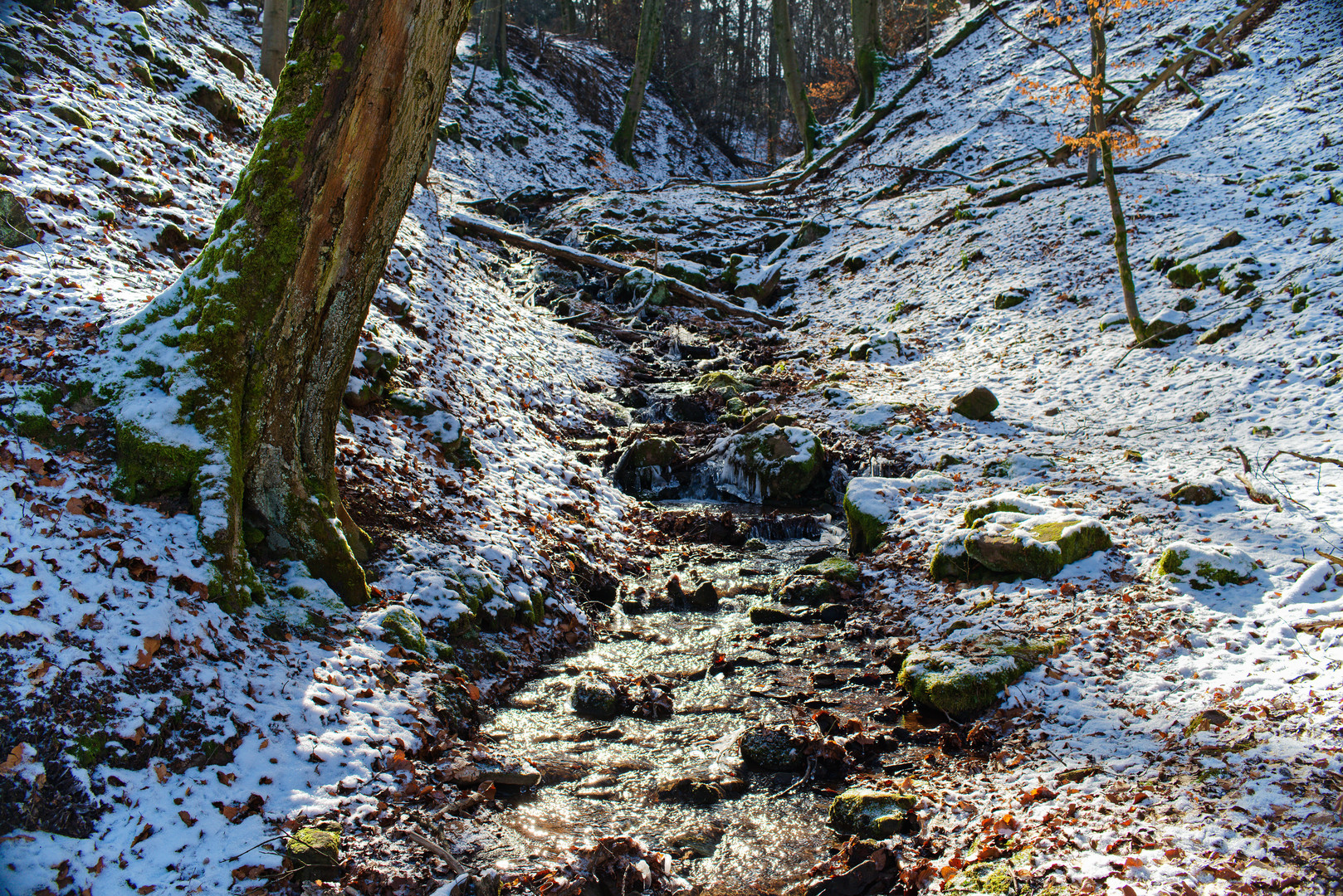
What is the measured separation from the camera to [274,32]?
1091cm

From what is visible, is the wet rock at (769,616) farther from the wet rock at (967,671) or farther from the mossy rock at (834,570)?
the wet rock at (967,671)

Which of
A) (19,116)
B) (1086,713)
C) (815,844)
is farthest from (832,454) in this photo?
(19,116)

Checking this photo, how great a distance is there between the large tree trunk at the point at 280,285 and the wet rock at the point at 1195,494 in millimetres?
7065

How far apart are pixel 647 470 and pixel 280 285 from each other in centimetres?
588

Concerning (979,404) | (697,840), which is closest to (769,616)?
(697,840)

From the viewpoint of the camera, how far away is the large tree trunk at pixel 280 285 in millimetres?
3986

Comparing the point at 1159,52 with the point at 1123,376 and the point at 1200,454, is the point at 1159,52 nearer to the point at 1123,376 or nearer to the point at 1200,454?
the point at 1123,376

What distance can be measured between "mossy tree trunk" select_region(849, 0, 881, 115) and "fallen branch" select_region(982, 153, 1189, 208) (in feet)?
33.0

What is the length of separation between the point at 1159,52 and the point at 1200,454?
48.5ft

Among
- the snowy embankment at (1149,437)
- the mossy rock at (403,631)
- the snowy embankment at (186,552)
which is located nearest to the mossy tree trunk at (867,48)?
the snowy embankment at (1149,437)

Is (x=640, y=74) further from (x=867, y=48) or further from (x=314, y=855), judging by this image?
(x=314, y=855)

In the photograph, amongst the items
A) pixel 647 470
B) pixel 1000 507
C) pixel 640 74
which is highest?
pixel 640 74

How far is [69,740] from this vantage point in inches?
117

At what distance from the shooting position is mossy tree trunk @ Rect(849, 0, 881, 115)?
2303cm
